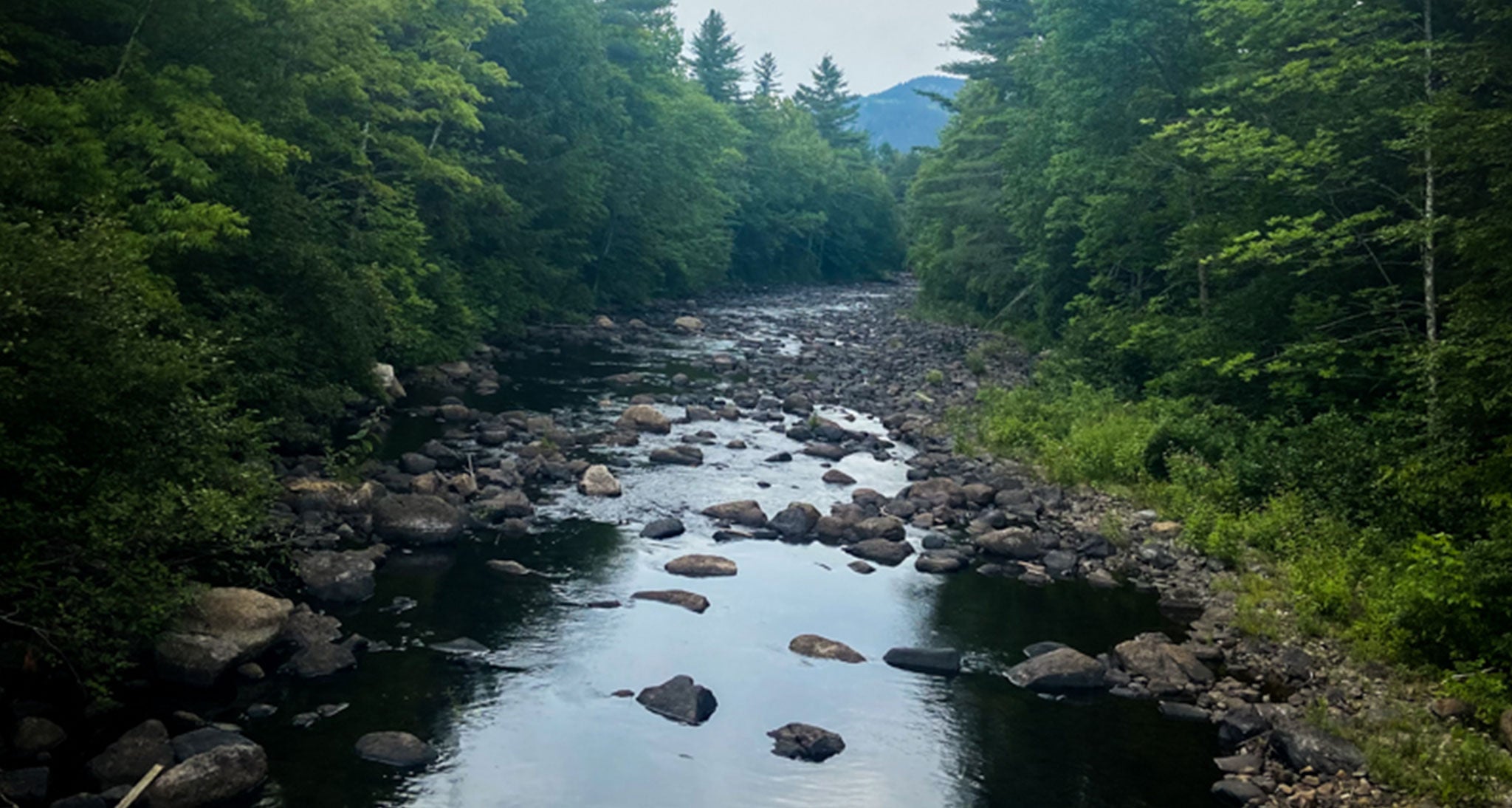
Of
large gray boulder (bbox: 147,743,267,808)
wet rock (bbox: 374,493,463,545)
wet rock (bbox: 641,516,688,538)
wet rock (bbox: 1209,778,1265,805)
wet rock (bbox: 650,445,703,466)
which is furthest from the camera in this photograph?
wet rock (bbox: 650,445,703,466)

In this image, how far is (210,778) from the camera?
876 centimetres

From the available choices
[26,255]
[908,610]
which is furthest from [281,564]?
[908,610]

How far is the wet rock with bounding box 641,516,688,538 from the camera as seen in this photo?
1708cm

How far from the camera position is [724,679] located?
12148 mm

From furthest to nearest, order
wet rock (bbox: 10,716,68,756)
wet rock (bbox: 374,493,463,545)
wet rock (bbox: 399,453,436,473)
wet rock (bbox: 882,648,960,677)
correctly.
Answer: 1. wet rock (bbox: 399,453,436,473)
2. wet rock (bbox: 374,493,463,545)
3. wet rock (bbox: 882,648,960,677)
4. wet rock (bbox: 10,716,68,756)

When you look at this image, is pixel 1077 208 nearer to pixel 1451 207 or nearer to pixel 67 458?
pixel 1451 207

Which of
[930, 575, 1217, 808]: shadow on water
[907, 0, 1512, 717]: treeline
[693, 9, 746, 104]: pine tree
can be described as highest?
[693, 9, 746, 104]: pine tree

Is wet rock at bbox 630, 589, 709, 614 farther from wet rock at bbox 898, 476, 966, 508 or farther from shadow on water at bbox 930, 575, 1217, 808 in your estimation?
wet rock at bbox 898, 476, 966, 508

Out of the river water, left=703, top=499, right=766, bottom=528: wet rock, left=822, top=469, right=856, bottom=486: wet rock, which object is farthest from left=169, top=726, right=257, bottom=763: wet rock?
left=822, top=469, right=856, bottom=486: wet rock

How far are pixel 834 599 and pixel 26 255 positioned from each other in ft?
34.0

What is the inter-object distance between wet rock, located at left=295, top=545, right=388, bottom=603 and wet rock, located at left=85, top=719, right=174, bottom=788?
13.0 ft

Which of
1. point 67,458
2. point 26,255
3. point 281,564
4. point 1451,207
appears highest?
point 1451,207

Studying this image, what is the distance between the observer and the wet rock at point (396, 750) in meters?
9.74

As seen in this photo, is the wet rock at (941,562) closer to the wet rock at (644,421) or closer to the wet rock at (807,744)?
the wet rock at (807,744)
